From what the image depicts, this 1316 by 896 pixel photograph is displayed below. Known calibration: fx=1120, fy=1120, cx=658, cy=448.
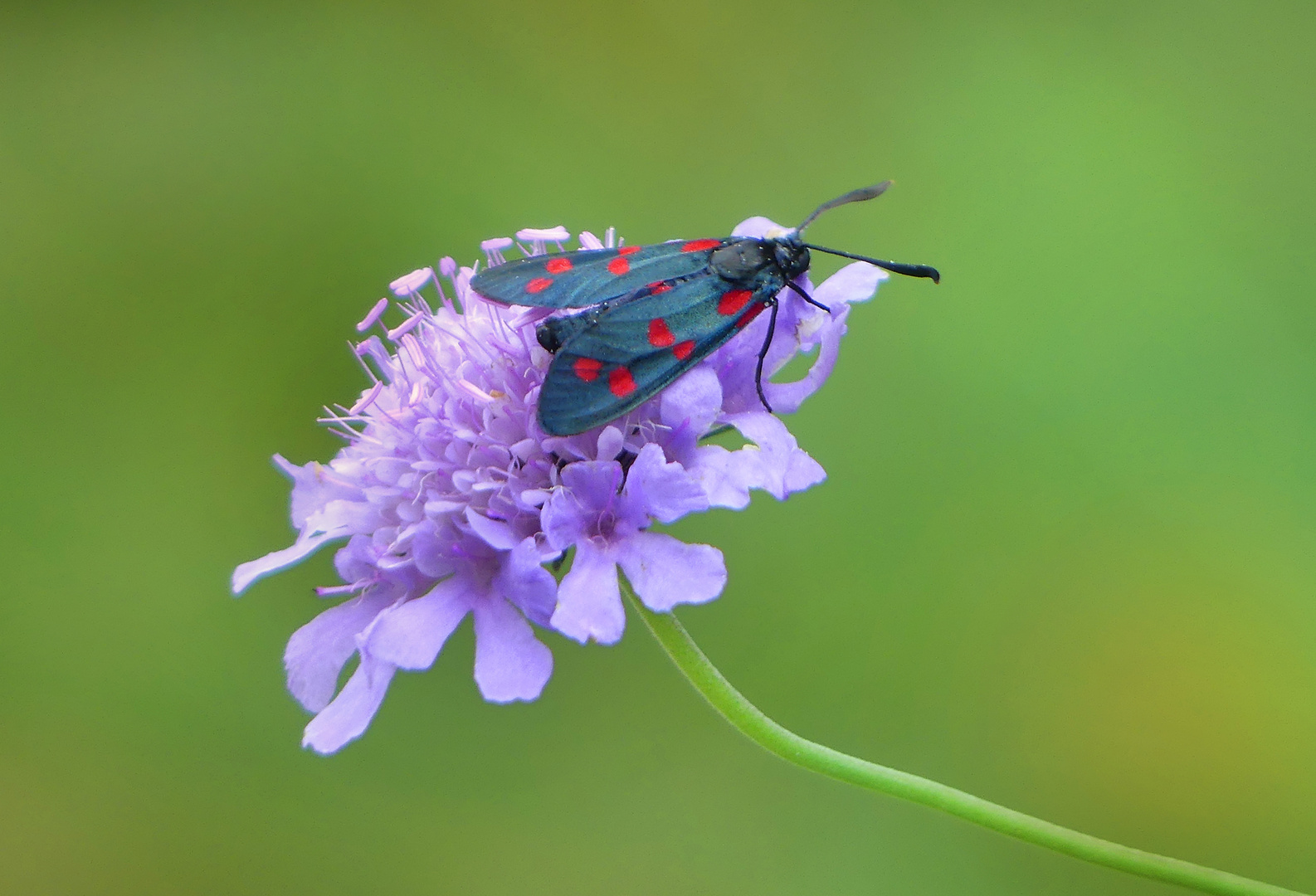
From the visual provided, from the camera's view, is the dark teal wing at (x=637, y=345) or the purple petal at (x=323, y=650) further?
the purple petal at (x=323, y=650)

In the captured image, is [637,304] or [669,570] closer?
[669,570]

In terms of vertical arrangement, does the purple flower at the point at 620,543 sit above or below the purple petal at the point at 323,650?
above

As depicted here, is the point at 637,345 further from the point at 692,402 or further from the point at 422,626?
the point at 422,626

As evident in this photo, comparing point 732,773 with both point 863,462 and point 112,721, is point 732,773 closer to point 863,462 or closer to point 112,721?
point 863,462

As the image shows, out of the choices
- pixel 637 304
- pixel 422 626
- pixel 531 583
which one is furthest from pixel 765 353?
pixel 422 626

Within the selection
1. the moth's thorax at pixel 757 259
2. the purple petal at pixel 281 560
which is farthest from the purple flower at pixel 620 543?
the purple petal at pixel 281 560

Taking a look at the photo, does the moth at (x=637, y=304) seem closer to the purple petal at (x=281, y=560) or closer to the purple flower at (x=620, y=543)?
the purple flower at (x=620, y=543)

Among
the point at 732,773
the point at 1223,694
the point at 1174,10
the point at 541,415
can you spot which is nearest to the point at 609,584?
the point at 541,415
